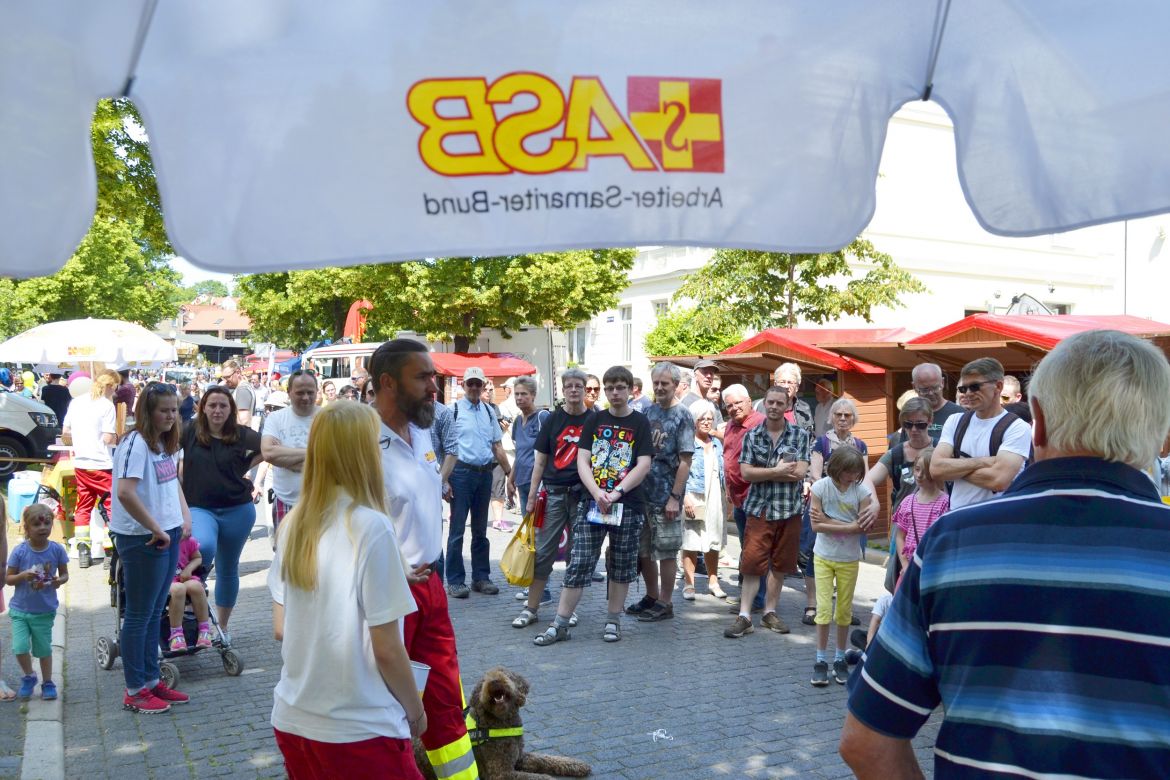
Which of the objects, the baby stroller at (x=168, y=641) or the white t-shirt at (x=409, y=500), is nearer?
the white t-shirt at (x=409, y=500)

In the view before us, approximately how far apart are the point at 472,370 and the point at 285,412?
8.58 feet

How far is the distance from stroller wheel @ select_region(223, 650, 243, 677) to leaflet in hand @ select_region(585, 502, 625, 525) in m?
2.77

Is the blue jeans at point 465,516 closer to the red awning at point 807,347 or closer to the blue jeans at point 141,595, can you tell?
the blue jeans at point 141,595

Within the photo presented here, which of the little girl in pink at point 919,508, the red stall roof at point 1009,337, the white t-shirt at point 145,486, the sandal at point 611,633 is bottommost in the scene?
the sandal at point 611,633

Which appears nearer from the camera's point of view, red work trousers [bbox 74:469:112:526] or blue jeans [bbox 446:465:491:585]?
blue jeans [bbox 446:465:491:585]

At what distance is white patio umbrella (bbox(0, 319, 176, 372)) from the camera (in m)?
17.4

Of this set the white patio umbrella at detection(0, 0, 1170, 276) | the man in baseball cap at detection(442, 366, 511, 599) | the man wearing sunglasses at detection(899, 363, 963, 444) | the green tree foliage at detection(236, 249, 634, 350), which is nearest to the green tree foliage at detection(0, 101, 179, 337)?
the green tree foliage at detection(236, 249, 634, 350)

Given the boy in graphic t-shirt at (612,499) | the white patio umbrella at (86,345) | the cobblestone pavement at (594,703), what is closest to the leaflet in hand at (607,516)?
the boy in graphic t-shirt at (612,499)

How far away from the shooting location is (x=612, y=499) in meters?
7.85

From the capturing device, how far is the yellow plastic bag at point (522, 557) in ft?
26.9

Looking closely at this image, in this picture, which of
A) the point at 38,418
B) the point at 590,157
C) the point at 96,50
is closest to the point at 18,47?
the point at 96,50

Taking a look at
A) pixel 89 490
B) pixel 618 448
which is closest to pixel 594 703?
pixel 618 448

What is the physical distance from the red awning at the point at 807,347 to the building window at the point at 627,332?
24713 millimetres

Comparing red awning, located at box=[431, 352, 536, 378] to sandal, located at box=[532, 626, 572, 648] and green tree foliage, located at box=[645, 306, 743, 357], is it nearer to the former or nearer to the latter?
green tree foliage, located at box=[645, 306, 743, 357]
